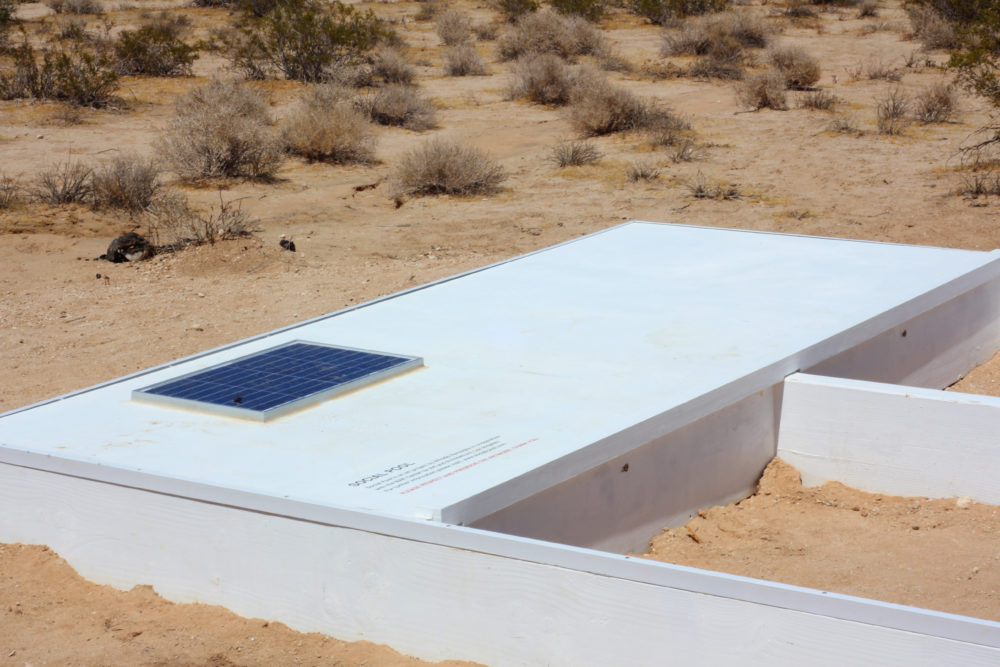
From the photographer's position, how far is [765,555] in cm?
511

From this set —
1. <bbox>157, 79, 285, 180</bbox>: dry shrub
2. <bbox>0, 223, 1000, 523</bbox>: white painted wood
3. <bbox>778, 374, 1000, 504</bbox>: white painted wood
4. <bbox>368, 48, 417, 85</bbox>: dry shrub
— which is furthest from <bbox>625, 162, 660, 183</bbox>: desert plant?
<bbox>368, 48, 417, 85</bbox>: dry shrub

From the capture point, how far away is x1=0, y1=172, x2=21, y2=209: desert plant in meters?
13.4

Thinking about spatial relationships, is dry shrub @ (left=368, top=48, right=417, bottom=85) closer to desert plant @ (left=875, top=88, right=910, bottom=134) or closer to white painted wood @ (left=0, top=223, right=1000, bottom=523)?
desert plant @ (left=875, top=88, right=910, bottom=134)

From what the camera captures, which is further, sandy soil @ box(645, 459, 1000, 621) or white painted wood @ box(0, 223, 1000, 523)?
sandy soil @ box(645, 459, 1000, 621)

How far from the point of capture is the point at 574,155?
15984mm

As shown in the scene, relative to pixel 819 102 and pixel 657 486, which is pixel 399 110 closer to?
pixel 819 102

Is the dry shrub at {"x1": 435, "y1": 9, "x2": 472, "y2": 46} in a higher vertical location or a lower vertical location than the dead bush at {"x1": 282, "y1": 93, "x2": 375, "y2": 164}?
higher

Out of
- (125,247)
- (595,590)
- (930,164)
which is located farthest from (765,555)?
(930,164)

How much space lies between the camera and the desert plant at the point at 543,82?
21.5 metres

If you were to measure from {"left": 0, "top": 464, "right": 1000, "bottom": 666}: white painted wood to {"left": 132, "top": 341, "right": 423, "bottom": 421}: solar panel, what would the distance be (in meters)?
0.78

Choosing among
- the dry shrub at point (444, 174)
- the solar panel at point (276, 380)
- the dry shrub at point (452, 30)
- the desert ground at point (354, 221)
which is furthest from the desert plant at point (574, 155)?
the dry shrub at point (452, 30)

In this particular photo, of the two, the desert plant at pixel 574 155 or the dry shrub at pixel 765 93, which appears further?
the dry shrub at pixel 765 93

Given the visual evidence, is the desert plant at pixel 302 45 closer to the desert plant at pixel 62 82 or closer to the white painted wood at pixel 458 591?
the desert plant at pixel 62 82

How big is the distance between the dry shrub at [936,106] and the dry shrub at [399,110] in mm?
7540
